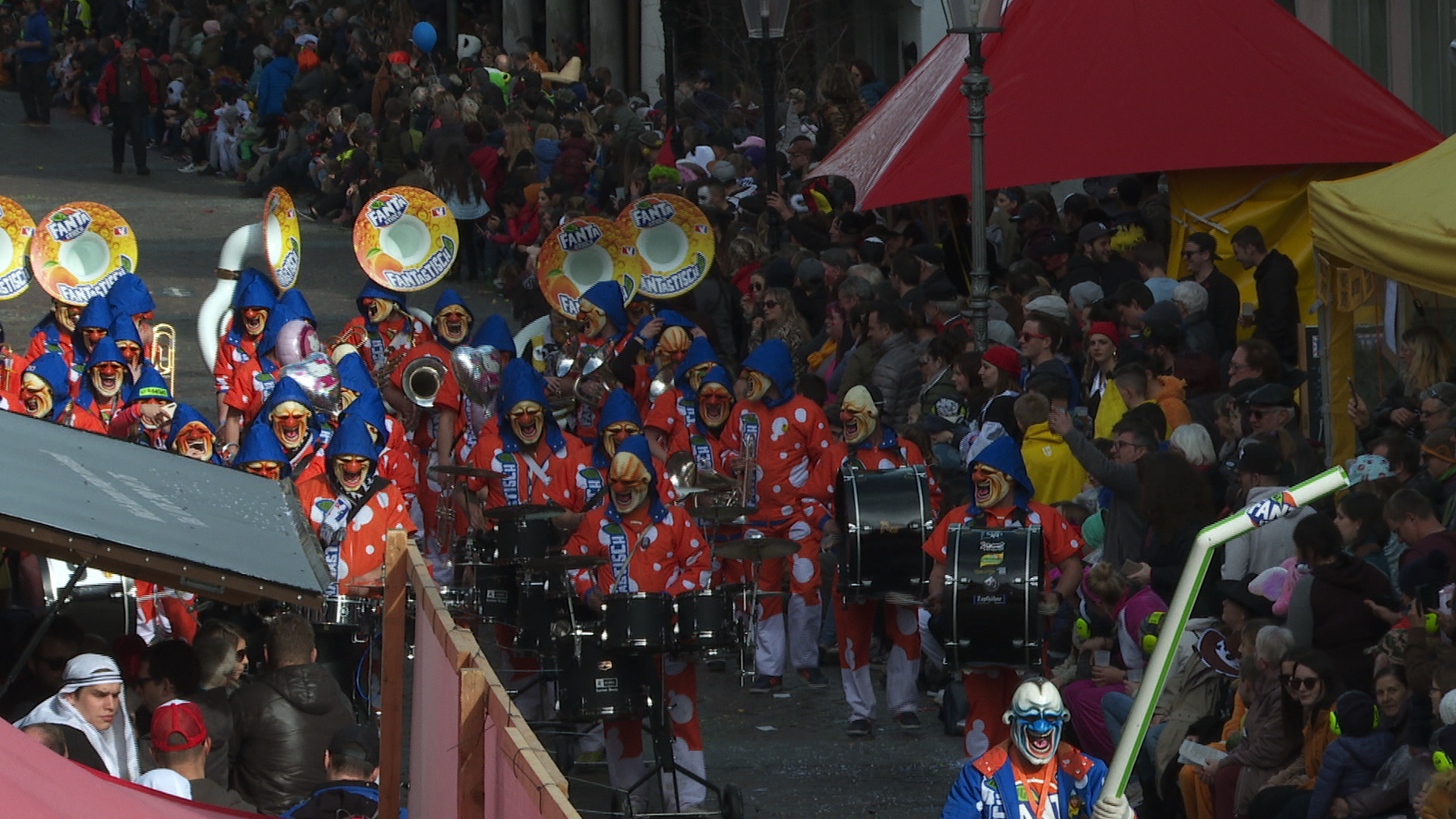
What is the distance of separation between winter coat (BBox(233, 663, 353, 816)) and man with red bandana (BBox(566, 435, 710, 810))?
181cm

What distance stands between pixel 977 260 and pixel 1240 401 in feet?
8.86

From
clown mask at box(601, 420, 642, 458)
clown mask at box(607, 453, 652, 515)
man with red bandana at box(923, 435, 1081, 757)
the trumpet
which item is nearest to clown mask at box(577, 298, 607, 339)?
clown mask at box(601, 420, 642, 458)

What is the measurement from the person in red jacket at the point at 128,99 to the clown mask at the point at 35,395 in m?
17.4

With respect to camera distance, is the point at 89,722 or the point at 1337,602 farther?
the point at 1337,602

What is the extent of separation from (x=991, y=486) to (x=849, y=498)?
106 cm

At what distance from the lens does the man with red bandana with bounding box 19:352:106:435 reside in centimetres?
1327

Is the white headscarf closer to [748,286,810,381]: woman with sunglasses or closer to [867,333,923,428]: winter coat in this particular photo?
[867,333,923,428]: winter coat

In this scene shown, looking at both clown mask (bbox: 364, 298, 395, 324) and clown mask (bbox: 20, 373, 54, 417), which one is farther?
clown mask (bbox: 364, 298, 395, 324)

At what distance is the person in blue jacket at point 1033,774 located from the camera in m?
7.31

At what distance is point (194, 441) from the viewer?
1209 cm

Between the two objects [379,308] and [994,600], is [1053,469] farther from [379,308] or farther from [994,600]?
[379,308]

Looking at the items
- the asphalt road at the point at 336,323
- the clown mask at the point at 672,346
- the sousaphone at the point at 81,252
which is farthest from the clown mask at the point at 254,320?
the asphalt road at the point at 336,323

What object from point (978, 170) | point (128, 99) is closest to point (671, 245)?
point (978, 170)

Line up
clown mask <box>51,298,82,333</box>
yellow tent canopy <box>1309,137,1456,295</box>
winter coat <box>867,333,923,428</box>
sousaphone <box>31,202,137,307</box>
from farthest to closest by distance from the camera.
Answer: sousaphone <box>31,202,137,307</box> < clown mask <box>51,298,82,333</box> < winter coat <box>867,333,923,428</box> < yellow tent canopy <box>1309,137,1456,295</box>
